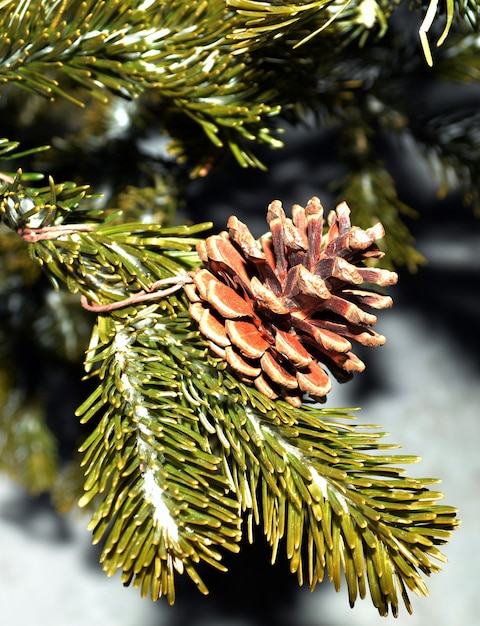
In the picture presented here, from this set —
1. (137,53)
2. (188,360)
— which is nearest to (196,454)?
(188,360)

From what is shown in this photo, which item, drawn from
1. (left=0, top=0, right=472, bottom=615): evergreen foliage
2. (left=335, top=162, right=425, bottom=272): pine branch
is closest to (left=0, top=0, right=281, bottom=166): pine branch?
(left=0, top=0, right=472, bottom=615): evergreen foliage

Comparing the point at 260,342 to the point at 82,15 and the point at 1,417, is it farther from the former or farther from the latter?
the point at 1,417

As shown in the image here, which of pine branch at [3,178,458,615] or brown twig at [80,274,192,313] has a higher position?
brown twig at [80,274,192,313]

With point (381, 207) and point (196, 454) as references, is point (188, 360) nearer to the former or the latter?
point (196, 454)

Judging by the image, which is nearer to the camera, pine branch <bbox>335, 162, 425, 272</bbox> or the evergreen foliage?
the evergreen foliage

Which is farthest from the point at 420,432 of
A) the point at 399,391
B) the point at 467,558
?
the point at 467,558

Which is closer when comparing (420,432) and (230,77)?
(230,77)

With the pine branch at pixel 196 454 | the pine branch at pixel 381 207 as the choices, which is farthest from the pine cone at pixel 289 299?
the pine branch at pixel 381 207

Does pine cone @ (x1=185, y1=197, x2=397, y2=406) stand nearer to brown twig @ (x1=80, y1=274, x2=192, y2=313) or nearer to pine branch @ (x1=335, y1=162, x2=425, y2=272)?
brown twig @ (x1=80, y1=274, x2=192, y2=313)
